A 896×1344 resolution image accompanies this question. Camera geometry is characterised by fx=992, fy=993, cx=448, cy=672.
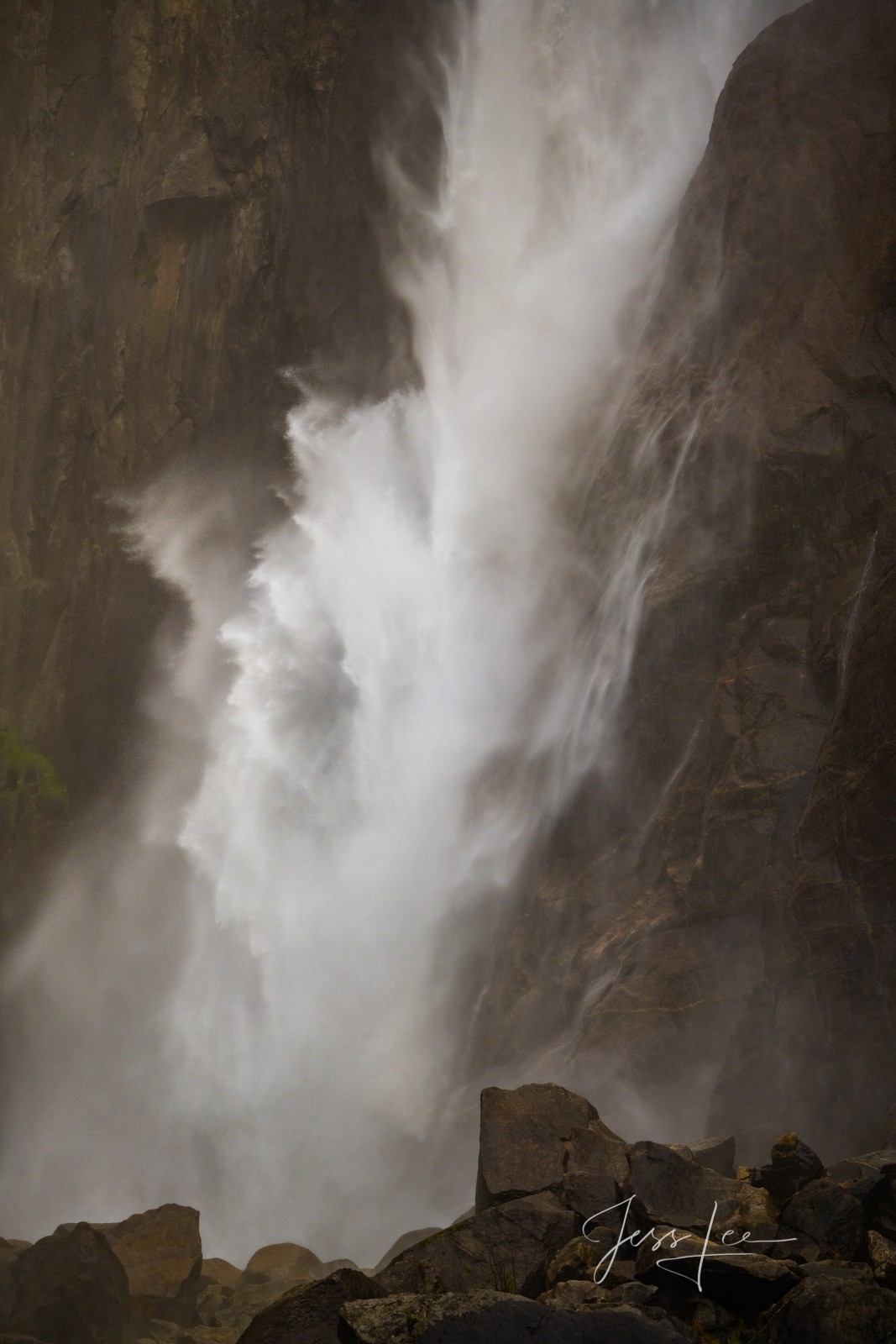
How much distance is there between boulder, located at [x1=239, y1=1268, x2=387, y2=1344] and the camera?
25.6ft

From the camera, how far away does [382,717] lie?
2953cm

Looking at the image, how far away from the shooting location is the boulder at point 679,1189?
8.76 m

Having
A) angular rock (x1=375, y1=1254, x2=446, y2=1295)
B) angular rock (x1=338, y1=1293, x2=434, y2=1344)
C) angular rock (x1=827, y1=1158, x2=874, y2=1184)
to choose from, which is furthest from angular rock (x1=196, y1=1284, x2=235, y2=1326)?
angular rock (x1=827, y1=1158, x2=874, y2=1184)

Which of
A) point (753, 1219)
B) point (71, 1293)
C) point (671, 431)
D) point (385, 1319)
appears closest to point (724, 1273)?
point (753, 1219)

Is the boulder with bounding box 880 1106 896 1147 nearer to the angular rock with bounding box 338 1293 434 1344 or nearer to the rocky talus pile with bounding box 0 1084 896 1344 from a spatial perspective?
the rocky talus pile with bounding box 0 1084 896 1344

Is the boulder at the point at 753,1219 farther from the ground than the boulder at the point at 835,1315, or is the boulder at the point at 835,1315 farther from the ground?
the boulder at the point at 753,1219

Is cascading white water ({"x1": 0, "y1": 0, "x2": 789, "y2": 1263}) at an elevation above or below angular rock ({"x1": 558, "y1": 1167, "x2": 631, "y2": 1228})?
above

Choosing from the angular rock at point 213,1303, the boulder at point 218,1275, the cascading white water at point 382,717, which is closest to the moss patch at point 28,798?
the cascading white water at point 382,717

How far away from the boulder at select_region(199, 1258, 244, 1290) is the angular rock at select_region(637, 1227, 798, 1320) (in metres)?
9.60

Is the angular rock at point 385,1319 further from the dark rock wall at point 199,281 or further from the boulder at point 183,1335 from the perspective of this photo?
the dark rock wall at point 199,281

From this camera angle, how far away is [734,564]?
19.6 m

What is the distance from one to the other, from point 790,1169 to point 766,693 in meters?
9.70

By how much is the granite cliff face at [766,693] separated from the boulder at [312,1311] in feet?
21.2

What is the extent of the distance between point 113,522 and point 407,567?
11.2 m
